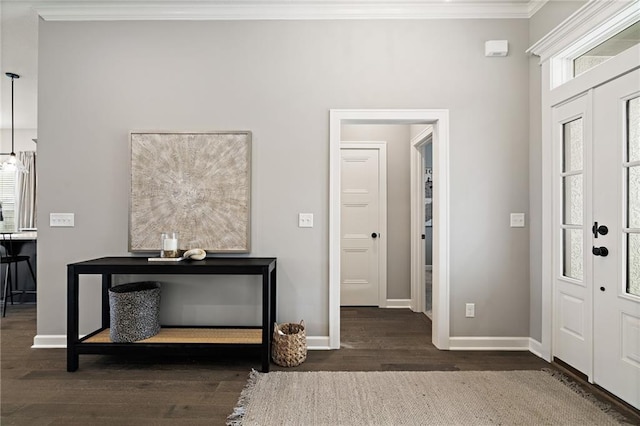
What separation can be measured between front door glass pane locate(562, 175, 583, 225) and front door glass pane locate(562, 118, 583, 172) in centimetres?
8

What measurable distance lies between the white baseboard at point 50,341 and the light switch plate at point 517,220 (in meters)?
3.92

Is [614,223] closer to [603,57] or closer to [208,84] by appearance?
[603,57]

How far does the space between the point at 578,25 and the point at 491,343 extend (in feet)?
8.05

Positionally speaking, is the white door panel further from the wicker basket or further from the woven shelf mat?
the woven shelf mat

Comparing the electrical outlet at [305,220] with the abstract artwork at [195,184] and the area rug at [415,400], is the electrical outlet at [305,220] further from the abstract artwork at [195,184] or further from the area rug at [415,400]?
the area rug at [415,400]

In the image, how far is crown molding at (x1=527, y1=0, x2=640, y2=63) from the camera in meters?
2.17

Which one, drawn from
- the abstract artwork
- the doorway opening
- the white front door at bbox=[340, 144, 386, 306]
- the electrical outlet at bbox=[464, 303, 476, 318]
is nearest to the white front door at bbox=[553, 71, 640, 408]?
the electrical outlet at bbox=[464, 303, 476, 318]

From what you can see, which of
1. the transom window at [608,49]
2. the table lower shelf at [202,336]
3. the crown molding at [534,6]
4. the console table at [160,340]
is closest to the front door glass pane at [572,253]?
the transom window at [608,49]

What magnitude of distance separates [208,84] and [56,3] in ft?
4.59

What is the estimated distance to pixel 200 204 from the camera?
3.03m

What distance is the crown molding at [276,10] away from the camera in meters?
2.99

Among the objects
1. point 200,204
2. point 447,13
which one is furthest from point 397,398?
point 447,13

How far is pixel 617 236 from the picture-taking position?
218 cm

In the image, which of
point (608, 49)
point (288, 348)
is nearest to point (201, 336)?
point (288, 348)
